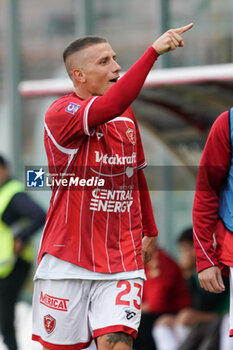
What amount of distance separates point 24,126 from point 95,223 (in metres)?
7.20

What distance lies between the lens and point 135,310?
15.8 ft

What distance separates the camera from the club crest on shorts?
193 inches

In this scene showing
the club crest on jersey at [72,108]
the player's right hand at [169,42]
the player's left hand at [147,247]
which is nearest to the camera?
the player's right hand at [169,42]

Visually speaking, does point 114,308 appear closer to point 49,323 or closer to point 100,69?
point 49,323

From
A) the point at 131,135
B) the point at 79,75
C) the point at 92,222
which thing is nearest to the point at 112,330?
the point at 92,222

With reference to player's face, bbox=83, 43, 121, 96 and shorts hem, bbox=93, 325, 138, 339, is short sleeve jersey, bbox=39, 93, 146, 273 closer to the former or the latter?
player's face, bbox=83, 43, 121, 96

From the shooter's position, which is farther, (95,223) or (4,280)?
(4,280)

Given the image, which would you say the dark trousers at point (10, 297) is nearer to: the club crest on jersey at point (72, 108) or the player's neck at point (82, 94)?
the player's neck at point (82, 94)

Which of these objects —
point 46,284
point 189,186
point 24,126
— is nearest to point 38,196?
Result: point 24,126

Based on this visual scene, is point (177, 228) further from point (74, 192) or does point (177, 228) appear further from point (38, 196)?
point (74, 192)

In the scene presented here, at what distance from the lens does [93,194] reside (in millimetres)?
4785

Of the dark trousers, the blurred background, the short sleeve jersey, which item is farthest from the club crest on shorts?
the dark trousers

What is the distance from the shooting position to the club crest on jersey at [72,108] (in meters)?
4.67

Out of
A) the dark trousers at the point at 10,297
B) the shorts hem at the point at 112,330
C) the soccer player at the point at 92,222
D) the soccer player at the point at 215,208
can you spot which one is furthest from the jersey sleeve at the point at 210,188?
the dark trousers at the point at 10,297
